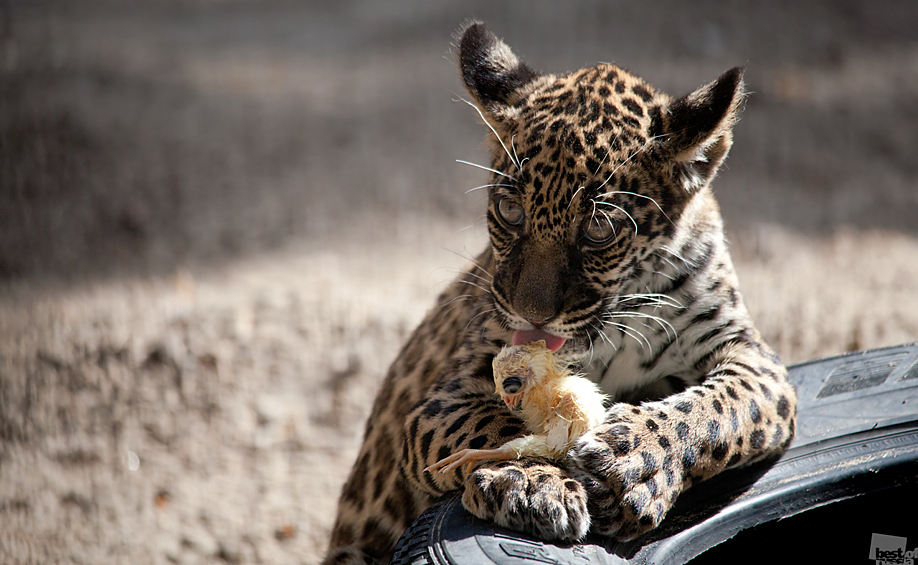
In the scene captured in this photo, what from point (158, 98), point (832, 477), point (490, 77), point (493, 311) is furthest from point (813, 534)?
point (158, 98)

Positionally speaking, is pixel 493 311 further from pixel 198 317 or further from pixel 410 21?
pixel 410 21

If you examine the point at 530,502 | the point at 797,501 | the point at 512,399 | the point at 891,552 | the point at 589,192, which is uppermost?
the point at 589,192

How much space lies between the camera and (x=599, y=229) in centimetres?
369

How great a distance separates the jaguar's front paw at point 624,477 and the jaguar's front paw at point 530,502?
0.08 meters

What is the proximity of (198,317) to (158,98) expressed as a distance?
5.40 metres

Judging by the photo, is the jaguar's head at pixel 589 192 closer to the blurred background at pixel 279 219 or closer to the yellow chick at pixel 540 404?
the yellow chick at pixel 540 404

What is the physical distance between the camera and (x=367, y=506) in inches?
177

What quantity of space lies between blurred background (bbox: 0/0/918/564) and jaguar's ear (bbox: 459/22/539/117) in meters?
0.79

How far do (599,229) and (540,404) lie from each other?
826mm

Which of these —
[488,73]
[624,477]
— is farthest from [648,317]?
[488,73]

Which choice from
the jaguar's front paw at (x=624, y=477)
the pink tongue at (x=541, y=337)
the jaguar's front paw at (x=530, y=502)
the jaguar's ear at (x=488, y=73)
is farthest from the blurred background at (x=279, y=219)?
the jaguar's front paw at (x=530, y=502)

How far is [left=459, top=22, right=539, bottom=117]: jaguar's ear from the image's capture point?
13.9 feet

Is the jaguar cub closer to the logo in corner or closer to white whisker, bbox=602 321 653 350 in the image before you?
white whisker, bbox=602 321 653 350

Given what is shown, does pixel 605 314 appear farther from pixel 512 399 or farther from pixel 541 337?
pixel 512 399
